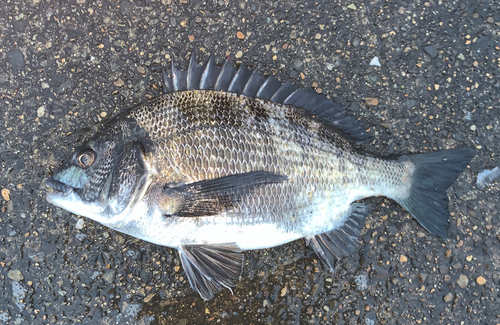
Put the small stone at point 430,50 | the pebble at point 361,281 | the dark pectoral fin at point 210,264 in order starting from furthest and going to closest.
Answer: the small stone at point 430,50 < the pebble at point 361,281 < the dark pectoral fin at point 210,264

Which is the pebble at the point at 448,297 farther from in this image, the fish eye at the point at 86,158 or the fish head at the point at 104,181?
the fish eye at the point at 86,158

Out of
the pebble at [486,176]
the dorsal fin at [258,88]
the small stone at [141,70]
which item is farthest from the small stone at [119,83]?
the pebble at [486,176]

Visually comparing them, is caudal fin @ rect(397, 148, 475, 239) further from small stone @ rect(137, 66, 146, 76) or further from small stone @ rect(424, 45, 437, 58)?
small stone @ rect(137, 66, 146, 76)

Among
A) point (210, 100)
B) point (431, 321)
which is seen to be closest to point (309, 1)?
point (210, 100)

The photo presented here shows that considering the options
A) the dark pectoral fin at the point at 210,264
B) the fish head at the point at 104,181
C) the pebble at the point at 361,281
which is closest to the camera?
the fish head at the point at 104,181

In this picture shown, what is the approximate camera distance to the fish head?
1775 mm

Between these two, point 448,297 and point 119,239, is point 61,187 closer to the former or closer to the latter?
point 119,239

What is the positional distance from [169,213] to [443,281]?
6.93 feet

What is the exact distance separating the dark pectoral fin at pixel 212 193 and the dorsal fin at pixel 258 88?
0.58m

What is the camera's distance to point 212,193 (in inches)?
72.2

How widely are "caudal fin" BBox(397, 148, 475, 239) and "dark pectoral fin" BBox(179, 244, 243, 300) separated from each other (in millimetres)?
1282

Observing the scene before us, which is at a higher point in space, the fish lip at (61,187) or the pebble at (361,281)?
the fish lip at (61,187)

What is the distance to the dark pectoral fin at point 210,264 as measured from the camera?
196 centimetres

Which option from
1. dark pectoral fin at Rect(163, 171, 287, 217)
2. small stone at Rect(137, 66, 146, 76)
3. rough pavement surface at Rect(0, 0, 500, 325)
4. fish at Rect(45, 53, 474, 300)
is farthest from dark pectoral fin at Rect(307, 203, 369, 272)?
small stone at Rect(137, 66, 146, 76)
